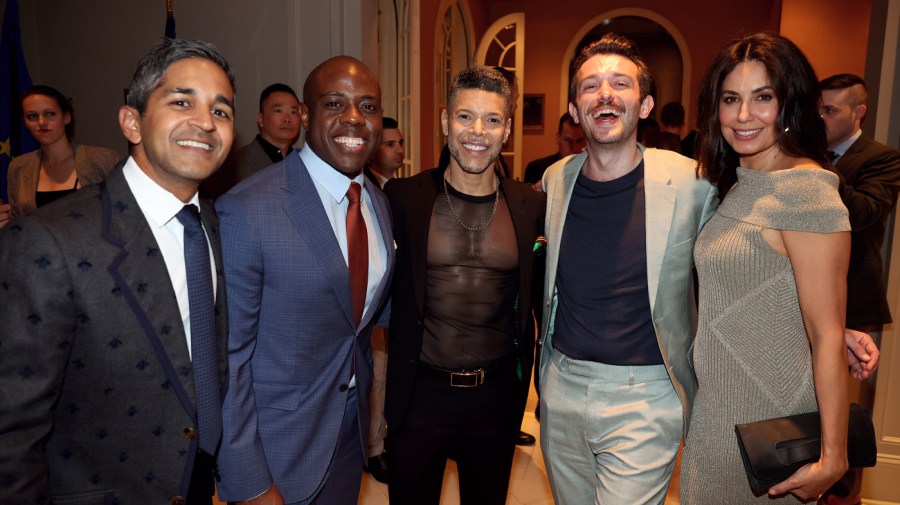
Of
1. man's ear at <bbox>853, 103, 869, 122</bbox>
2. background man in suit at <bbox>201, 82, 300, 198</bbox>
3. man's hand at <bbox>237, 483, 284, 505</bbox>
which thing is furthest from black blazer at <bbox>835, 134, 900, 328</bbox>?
background man in suit at <bbox>201, 82, 300, 198</bbox>

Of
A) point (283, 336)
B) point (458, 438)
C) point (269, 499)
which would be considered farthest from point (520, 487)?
point (283, 336)

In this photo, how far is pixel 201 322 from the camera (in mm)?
1330

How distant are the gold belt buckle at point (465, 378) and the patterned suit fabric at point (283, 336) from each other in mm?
404

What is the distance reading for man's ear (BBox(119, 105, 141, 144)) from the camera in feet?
4.26

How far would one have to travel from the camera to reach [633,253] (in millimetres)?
1886

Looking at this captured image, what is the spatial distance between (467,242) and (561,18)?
10.2 meters

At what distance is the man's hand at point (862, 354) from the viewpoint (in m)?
1.81

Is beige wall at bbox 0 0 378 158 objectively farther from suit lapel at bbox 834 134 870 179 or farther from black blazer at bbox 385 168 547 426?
suit lapel at bbox 834 134 870 179

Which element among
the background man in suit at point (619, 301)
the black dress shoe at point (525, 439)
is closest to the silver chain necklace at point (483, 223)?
the background man in suit at point (619, 301)

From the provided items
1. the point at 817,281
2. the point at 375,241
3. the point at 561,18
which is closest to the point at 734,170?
the point at 817,281

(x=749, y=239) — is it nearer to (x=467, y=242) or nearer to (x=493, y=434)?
(x=467, y=242)

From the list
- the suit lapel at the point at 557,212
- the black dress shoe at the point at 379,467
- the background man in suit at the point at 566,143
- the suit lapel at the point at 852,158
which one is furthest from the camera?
the background man in suit at the point at 566,143

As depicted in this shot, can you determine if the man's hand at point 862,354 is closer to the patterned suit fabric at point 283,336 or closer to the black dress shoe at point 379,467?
the patterned suit fabric at point 283,336

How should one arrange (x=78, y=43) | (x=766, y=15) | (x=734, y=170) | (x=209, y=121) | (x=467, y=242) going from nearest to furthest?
(x=209, y=121)
(x=734, y=170)
(x=467, y=242)
(x=78, y=43)
(x=766, y=15)
